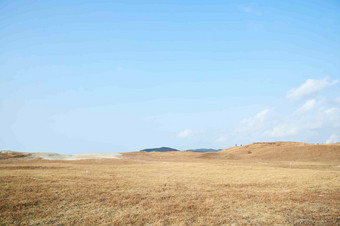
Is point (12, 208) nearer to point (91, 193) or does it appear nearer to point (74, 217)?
point (74, 217)

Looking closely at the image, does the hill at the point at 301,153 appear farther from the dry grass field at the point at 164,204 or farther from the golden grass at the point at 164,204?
the golden grass at the point at 164,204

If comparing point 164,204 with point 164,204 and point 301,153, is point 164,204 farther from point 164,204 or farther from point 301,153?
point 301,153

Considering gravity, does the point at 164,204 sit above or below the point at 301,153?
below

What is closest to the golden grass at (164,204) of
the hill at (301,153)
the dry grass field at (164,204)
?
the dry grass field at (164,204)

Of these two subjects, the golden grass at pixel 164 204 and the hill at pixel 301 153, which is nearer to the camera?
the golden grass at pixel 164 204

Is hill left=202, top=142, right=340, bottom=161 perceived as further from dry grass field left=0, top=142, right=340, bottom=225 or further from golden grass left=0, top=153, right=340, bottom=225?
golden grass left=0, top=153, right=340, bottom=225

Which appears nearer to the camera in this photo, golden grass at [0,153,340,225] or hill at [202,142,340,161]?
golden grass at [0,153,340,225]

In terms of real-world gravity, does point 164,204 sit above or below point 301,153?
below

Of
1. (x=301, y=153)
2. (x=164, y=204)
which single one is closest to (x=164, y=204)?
(x=164, y=204)

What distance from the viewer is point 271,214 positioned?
13.3m

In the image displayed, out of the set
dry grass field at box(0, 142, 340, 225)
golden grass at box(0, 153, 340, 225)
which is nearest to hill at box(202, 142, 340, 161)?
dry grass field at box(0, 142, 340, 225)

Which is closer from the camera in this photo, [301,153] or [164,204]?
[164,204]

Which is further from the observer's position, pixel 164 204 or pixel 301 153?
pixel 301 153

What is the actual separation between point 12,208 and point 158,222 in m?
8.51
